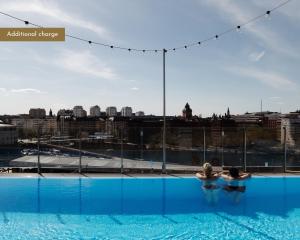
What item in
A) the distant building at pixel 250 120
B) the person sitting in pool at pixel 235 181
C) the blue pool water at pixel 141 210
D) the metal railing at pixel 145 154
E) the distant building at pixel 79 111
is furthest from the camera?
the distant building at pixel 79 111

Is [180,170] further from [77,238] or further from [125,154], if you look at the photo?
[77,238]

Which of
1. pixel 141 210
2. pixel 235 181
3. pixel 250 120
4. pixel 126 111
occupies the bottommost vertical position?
pixel 141 210

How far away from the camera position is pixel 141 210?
9367 millimetres

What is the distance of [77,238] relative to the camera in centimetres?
747

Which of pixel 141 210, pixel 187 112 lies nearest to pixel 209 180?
pixel 141 210

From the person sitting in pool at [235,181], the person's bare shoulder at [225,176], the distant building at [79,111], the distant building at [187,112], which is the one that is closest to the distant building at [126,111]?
the distant building at [79,111]

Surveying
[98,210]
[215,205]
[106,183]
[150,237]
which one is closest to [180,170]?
[106,183]

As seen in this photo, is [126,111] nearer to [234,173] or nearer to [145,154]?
[145,154]

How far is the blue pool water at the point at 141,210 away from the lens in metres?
7.82

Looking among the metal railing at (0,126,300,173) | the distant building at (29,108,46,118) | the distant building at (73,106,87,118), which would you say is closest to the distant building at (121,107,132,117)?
the distant building at (73,106,87,118)

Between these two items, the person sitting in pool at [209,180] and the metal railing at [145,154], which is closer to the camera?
the person sitting in pool at [209,180]

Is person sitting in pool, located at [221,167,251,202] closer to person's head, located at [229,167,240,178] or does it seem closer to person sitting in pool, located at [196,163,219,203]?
person's head, located at [229,167,240,178]

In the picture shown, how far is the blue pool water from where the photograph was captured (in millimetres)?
7820

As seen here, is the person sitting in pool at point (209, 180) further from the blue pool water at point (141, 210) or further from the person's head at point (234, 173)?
the person's head at point (234, 173)
